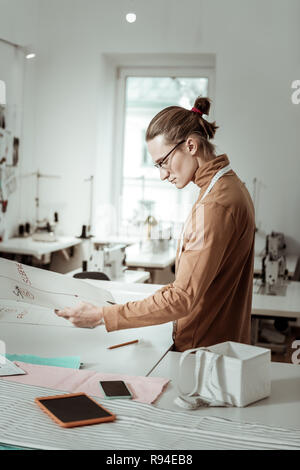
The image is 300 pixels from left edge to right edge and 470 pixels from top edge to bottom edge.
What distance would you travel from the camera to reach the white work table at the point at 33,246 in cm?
473

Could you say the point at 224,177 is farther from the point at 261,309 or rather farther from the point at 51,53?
the point at 51,53

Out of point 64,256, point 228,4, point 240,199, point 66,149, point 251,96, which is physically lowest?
point 64,256

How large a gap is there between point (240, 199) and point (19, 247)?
3.36 meters

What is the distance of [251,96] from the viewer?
5.31m

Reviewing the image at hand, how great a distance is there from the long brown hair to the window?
12.5 ft

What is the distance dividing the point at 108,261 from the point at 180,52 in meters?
2.71

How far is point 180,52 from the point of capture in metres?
5.45

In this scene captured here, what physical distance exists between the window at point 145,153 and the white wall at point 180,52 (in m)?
0.26

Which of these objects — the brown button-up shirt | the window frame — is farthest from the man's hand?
the window frame

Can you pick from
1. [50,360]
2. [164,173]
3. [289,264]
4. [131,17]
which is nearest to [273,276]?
[289,264]

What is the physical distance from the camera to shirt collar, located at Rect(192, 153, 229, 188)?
5.97ft

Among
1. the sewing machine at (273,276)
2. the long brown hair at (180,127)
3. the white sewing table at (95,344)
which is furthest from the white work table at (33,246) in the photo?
the long brown hair at (180,127)

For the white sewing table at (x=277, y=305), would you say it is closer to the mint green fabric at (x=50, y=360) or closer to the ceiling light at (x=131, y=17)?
the mint green fabric at (x=50, y=360)

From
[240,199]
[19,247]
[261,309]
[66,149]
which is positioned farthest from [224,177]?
[66,149]
